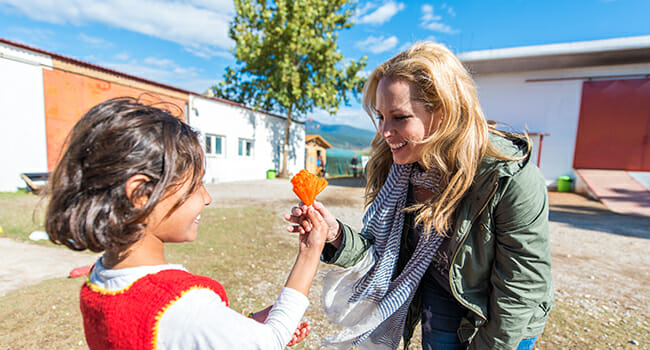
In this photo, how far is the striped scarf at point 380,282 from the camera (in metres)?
1.99

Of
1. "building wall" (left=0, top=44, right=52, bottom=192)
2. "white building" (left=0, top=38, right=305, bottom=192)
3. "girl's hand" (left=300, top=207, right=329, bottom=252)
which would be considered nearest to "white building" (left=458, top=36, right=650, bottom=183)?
"white building" (left=0, top=38, right=305, bottom=192)

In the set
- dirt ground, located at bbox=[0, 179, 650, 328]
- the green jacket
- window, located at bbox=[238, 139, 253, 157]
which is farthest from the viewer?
window, located at bbox=[238, 139, 253, 157]

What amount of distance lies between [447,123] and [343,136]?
82407 mm

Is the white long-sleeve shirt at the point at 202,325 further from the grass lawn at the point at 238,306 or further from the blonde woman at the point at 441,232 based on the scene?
the grass lawn at the point at 238,306

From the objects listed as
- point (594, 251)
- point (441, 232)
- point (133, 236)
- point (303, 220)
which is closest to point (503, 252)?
point (441, 232)

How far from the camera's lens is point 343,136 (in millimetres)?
83438

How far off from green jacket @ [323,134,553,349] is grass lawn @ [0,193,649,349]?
1.70 metres

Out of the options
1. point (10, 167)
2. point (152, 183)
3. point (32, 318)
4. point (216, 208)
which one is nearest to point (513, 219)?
point (152, 183)

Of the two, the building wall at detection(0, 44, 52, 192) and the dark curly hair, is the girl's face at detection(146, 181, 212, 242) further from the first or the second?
the building wall at detection(0, 44, 52, 192)

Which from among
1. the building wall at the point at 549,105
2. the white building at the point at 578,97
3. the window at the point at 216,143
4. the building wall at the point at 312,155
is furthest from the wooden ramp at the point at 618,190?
the building wall at the point at 312,155

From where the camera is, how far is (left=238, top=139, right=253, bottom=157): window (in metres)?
19.8

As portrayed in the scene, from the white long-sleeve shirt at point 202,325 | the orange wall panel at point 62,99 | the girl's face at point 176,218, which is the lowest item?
the white long-sleeve shirt at point 202,325

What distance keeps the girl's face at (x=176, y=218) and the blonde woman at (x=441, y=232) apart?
0.48 m

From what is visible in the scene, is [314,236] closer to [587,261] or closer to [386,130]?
[386,130]
